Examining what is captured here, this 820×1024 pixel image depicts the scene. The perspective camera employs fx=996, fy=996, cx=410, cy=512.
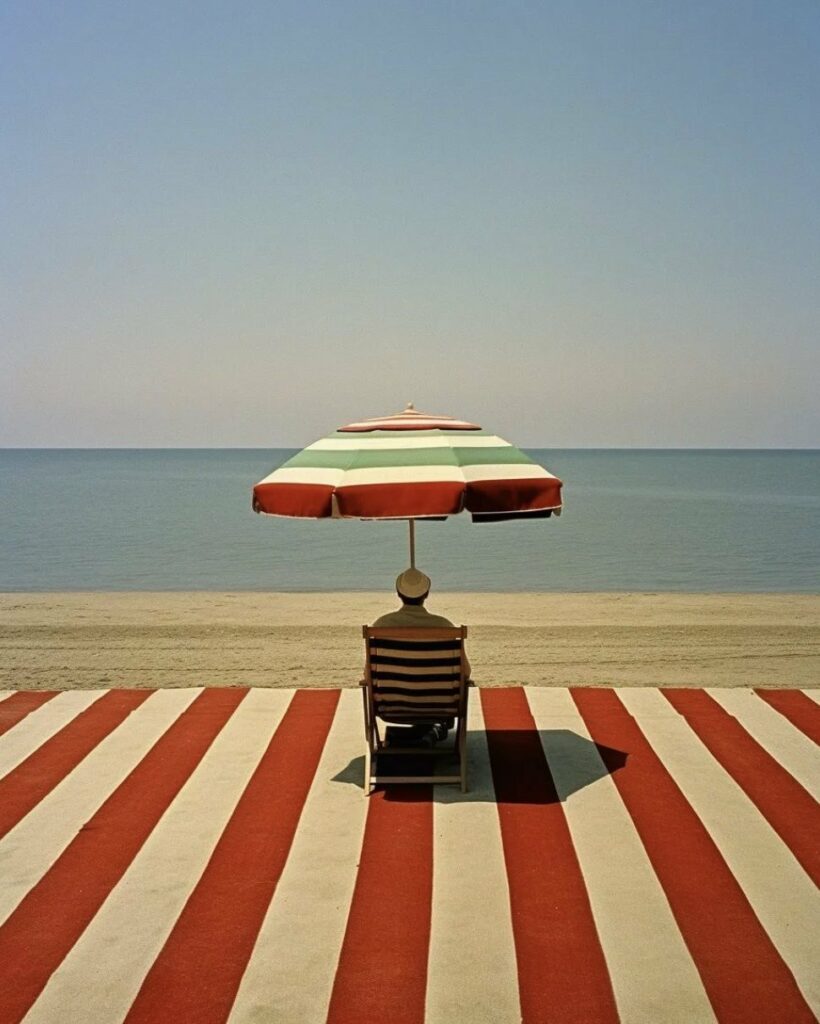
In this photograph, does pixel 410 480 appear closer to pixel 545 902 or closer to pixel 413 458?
pixel 413 458

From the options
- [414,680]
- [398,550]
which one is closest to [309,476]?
[414,680]

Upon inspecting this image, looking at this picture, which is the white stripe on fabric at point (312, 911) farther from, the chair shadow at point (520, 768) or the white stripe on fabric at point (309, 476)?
the white stripe on fabric at point (309, 476)

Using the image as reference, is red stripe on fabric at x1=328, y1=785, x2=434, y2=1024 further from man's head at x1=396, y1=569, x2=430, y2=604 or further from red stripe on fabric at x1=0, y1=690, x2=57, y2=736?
red stripe on fabric at x1=0, y1=690, x2=57, y2=736

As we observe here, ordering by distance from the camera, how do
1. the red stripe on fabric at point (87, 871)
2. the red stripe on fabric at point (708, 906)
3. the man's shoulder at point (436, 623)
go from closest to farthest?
the red stripe on fabric at point (708, 906) < the red stripe on fabric at point (87, 871) < the man's shoulder at point (436, 623)

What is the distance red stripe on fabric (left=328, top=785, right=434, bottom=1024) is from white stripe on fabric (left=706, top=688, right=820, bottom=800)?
7.10 ft

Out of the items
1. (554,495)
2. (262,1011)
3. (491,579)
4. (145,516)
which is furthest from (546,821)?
(145,516)

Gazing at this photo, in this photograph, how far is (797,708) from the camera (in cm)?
707

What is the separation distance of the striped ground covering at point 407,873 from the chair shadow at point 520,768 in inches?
0.8

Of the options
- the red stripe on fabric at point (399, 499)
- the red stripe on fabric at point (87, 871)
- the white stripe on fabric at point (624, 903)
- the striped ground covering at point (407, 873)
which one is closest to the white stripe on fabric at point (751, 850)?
the striped ground covering at point (407, 873)

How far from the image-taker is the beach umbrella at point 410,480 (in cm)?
491

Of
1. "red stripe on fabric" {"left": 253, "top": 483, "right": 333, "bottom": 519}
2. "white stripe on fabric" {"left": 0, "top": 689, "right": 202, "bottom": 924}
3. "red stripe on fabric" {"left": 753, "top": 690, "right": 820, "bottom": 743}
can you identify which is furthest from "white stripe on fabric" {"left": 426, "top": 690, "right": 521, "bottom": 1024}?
"red stripe on fabric" {"left": 753, "top": 690, "right": 820, "bottom": 743}

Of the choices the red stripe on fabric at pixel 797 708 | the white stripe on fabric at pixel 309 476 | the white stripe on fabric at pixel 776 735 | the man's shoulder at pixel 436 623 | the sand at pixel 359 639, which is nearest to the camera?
the white stripe on fabric at pixel 309 476

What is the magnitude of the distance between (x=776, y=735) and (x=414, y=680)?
2568 mm

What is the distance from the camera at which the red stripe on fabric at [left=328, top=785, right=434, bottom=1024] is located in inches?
140
